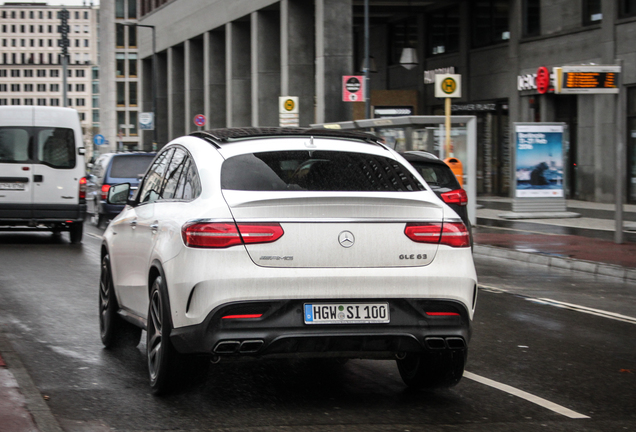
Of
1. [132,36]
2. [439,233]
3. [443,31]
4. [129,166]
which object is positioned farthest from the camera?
[132,36]

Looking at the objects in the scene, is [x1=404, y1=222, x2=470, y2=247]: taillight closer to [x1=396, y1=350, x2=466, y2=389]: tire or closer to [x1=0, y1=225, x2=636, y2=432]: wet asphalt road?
[x1=396, y1=350, x2=466, y2=389]: tire

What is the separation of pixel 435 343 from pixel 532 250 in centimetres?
1070

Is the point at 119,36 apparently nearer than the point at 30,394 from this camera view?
No

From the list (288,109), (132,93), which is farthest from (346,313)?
(132,93)

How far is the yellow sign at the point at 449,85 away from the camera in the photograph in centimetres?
2183

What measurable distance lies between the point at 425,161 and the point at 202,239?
824 centimetres

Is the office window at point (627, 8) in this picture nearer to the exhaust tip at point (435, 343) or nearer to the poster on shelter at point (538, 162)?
the poster on shelter at point (538, 162)

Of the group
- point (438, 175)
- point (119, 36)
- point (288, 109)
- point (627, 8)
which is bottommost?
point (438, 175)

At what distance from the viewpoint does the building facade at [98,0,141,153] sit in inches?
4208

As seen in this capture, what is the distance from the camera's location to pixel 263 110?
44.4 m

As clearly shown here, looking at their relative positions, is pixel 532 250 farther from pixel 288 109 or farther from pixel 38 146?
pixel 288 109

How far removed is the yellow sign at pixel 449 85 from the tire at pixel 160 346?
53.8 feet

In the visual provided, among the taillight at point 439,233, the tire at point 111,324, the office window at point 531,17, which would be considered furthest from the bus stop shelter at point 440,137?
the taillight at point 439,233

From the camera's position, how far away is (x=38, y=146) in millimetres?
18281
